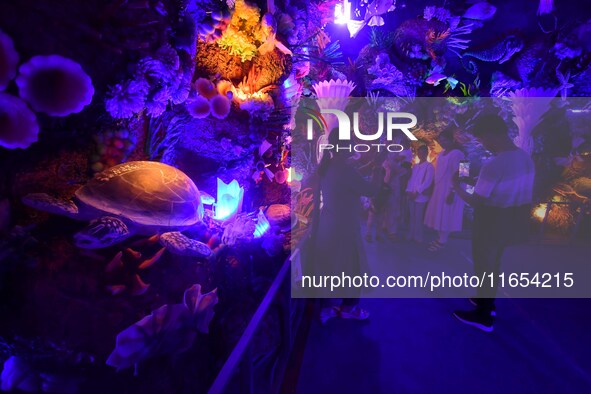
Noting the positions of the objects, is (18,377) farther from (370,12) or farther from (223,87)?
(370,12)

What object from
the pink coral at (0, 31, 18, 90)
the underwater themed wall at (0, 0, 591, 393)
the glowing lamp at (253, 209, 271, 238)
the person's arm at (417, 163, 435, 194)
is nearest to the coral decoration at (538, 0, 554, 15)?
the person's arm at (417, 163, 435, 194)

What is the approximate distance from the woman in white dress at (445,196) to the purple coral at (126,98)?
5.40 metres

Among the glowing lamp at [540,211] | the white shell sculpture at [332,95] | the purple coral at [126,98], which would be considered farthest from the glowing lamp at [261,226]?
the glowing lamp at [540,211]

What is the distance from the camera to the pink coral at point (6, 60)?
0.97 meters

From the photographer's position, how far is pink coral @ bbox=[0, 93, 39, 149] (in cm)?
100

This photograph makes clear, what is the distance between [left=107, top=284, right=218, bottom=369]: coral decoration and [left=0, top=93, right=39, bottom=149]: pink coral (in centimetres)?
83

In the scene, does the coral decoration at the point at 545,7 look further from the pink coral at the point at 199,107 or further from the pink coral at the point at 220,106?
the pink coral at the point at 199,107

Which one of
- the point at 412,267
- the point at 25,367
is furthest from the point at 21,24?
the point at 412,267

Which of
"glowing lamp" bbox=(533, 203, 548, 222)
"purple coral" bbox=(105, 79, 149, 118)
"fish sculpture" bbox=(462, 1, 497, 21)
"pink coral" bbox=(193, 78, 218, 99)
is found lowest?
"glowing lamp" bbox=(533, 203, 548, 222)

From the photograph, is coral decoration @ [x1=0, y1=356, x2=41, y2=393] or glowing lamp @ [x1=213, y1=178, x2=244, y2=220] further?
glowing lamp @ [x1=213, y1=178, x2=244, y2=220]

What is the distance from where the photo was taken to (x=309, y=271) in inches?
135

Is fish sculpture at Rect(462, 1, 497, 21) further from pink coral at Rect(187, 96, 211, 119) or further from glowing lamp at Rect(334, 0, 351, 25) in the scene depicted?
pink coral at Rect(187, 96, 211, 119)

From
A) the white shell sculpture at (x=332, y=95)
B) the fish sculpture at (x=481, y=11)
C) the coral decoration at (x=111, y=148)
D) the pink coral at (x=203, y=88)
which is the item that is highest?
the fish sculpture at (x=481, y=11)

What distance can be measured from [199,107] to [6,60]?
3.60ft
